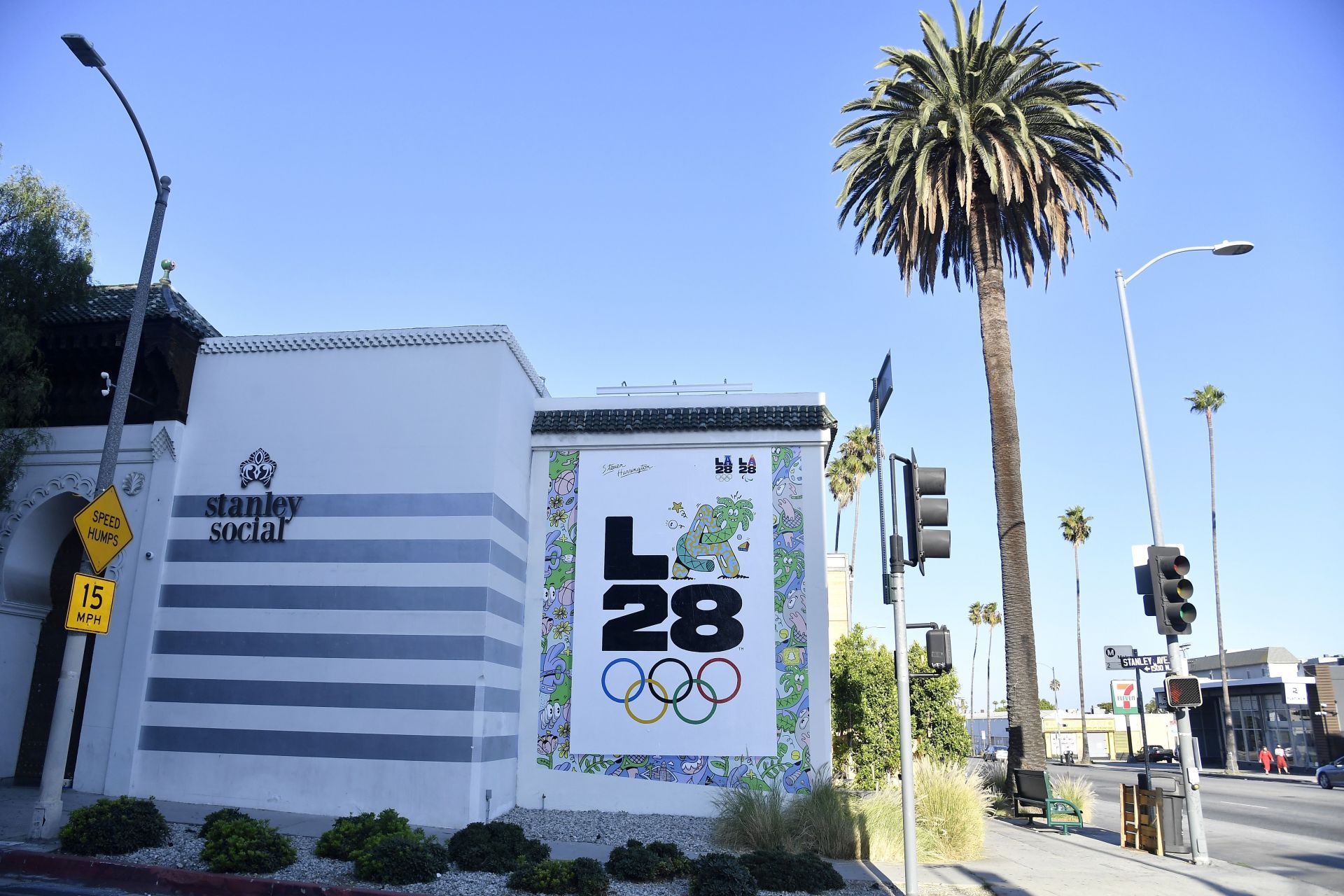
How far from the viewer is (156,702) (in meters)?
16.9

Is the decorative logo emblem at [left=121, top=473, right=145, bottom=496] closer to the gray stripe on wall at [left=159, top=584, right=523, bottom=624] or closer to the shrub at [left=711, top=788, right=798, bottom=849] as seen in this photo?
the gray stripe on wall at [left=159, top=584, right=523, bottom=624]

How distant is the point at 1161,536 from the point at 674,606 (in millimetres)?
9287

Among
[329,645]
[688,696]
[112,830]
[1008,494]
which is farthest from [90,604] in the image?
[1008,494]

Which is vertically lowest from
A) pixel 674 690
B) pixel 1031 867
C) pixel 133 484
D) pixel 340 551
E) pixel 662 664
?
pixel 1031 867

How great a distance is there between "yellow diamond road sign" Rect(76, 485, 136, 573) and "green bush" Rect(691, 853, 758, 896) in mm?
9189

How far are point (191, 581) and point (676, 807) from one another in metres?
10.6

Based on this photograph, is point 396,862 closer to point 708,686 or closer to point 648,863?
point 648,863

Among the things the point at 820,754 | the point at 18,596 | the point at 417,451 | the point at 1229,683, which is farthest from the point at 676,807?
the point at 1229,683

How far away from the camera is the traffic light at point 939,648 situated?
10.3 m

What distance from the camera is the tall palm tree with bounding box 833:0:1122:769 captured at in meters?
21.0

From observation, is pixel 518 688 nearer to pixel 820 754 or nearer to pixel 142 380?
pixel 820 754

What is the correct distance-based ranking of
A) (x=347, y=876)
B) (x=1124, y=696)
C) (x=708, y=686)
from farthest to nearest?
(x=1124, y=696)
(x=708, y=686)
(x=347, y=876)

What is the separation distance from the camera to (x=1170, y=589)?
13812 millimetres

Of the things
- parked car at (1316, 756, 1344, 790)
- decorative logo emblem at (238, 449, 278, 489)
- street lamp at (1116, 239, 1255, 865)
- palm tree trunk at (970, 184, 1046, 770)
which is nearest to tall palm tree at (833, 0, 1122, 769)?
palm tree trunk at (970, 184, 1046, 770)
